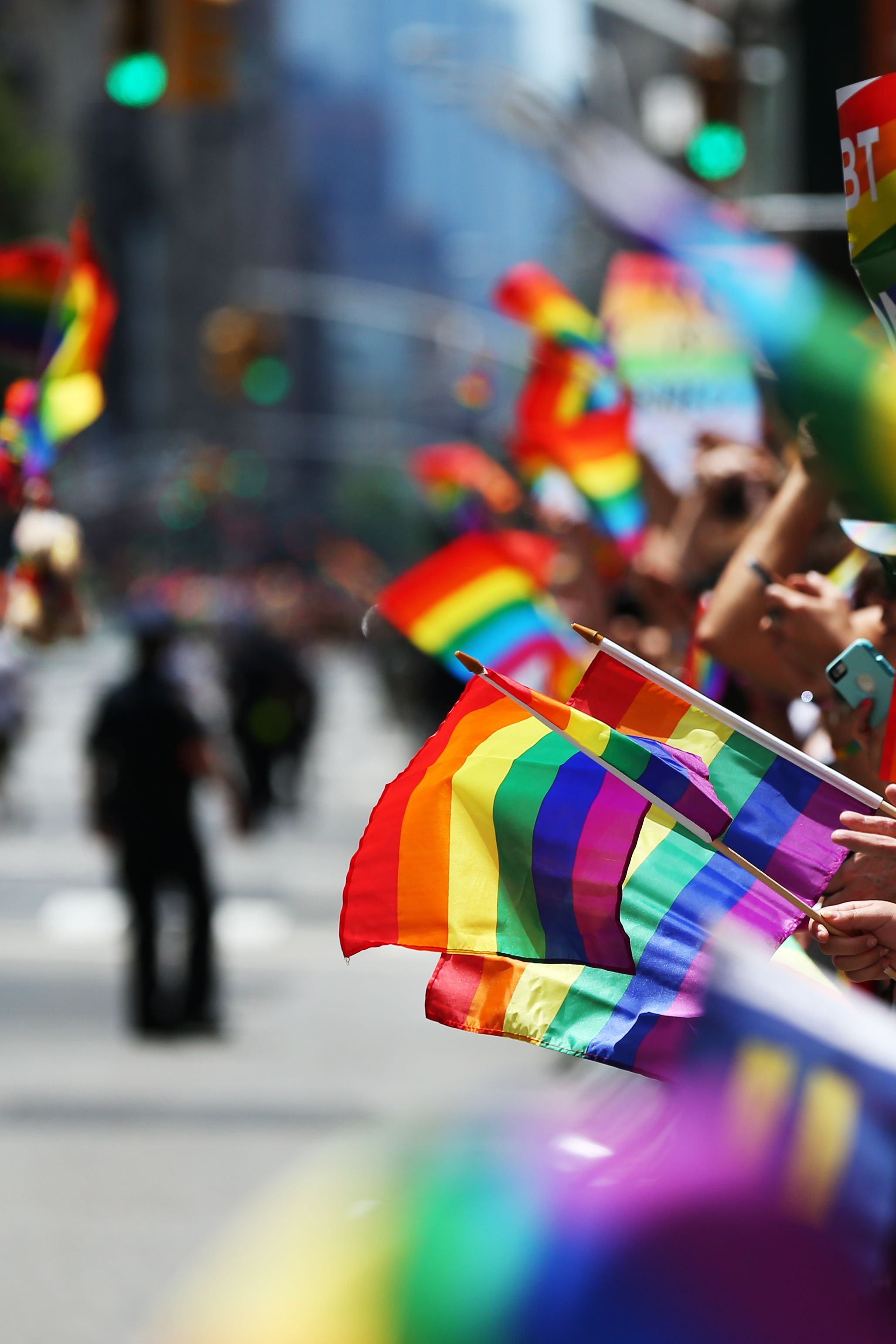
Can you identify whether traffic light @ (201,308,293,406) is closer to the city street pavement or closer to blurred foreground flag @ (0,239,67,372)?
the city street pavement

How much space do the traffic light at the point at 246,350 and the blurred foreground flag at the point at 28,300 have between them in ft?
53.9

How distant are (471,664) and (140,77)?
7.58 m

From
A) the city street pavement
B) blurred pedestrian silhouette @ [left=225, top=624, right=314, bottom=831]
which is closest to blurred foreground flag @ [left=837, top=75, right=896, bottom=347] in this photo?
the city street pavement

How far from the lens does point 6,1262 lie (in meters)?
5.79

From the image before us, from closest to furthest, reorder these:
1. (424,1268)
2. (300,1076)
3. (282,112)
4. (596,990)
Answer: (424,1268) → (596,990) → (300,1076) → (282,112)

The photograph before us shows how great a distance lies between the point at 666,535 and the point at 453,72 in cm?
954

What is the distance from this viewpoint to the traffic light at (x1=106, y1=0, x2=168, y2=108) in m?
9.04

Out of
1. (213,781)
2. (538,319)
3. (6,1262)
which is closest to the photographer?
(6,1262)

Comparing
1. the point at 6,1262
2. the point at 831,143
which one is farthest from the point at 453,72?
the point at 6,1262

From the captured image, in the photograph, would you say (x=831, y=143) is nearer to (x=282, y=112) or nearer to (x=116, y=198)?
→ (x=116, y=198)

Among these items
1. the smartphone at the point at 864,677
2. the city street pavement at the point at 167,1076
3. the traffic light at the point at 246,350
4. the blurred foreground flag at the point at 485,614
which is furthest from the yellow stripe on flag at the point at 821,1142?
the traffic light at the point at 246,350

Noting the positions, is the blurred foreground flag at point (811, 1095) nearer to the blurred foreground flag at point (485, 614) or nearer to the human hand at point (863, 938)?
the human hand at point (863, 938)

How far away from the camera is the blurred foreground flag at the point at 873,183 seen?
2.27m

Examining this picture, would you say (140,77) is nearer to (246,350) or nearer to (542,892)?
(542,892)
